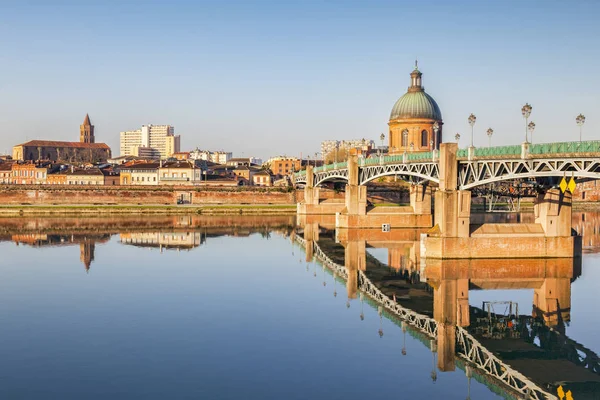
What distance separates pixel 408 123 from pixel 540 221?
299 feet

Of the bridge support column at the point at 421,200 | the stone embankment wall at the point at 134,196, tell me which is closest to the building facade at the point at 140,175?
the stone embankment wall at the point at 134,196

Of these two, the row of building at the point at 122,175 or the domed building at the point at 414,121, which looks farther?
the row of building at the point at 122,175

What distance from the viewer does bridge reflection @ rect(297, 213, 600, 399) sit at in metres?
26.9

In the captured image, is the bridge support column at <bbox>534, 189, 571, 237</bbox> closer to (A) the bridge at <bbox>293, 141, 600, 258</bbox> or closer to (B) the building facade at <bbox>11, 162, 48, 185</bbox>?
(A) the bridge at <bbox>293, 141, 600, 258</bbox>

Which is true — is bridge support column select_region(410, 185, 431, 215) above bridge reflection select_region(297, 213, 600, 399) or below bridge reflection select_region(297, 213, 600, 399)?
above

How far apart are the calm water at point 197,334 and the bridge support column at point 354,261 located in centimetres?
140

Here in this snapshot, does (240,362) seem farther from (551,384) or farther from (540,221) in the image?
(540,221)

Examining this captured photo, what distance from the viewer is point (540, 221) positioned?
53.7 meters

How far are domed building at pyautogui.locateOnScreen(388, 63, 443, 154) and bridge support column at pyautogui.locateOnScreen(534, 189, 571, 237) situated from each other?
283ft

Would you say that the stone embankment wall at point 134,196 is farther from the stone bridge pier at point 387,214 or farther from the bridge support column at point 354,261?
the bridge support column at point 354,261

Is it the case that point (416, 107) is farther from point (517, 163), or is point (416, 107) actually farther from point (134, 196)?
point (517, 163)

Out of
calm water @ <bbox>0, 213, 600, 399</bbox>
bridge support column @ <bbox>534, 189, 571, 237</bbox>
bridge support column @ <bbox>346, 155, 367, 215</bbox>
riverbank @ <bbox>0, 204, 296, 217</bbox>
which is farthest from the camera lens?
riverbank @ <bbox>0, 204, 296, 217</bbox>

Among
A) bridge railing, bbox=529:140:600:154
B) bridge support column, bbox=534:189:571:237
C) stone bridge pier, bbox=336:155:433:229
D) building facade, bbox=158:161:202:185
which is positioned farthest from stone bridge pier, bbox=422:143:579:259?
building facade, bbox=158:161:202:185

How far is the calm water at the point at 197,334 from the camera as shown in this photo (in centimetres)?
2420
